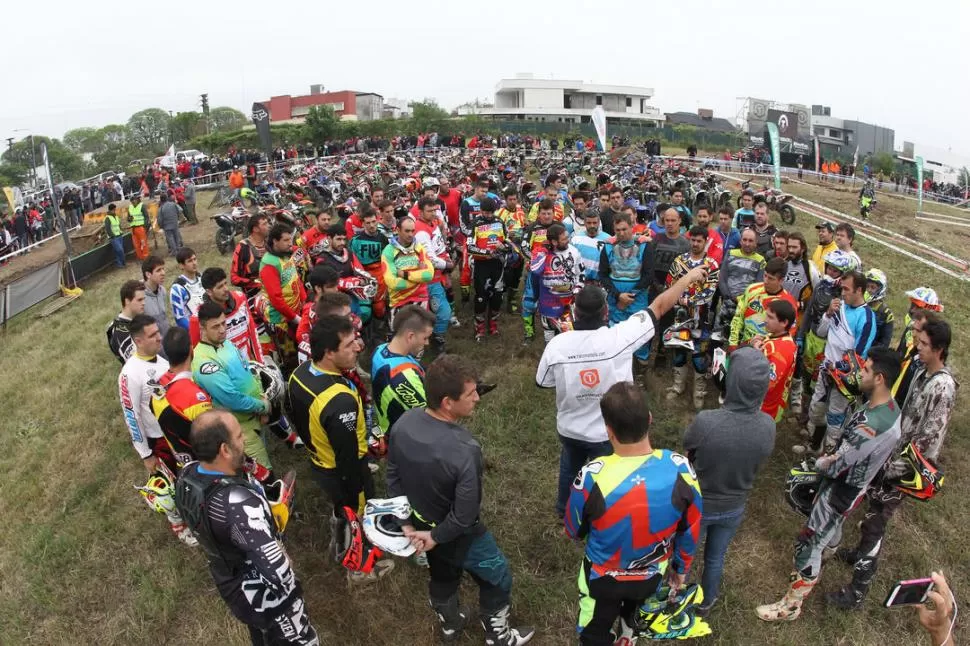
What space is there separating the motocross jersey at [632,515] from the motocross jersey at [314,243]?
4.94 metres

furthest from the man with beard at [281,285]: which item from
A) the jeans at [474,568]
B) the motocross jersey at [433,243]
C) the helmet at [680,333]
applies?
the helmet at [680,333]

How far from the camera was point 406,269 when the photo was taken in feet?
20.7

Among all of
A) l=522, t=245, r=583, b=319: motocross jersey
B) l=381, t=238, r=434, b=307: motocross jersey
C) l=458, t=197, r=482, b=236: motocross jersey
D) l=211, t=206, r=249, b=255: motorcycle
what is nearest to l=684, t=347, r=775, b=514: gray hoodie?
l=522, t=245, r=583, b=319: motocross jersey

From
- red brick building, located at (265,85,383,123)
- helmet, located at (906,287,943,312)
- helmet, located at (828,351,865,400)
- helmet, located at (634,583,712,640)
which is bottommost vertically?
helmet, located at (634,583,712,640)

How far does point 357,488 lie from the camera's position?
152 inches

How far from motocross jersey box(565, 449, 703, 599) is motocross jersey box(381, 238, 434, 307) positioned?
13.1 feet

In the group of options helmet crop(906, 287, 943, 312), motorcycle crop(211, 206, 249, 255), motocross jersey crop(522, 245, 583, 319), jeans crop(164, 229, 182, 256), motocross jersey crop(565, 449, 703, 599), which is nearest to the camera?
motocross jersey crop(565, 449, 703, 599)

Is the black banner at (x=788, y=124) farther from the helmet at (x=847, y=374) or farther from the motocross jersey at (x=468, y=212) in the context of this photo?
the helmet at (x=847, y=374)

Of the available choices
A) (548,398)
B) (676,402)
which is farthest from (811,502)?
(548,398)

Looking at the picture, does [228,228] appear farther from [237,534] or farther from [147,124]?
[147,124]

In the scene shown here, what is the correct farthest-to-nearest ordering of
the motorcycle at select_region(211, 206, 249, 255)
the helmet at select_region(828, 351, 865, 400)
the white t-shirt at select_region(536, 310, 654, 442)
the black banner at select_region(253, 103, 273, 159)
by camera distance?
the black banner at select_region(253, 103, 273, 159), the motorcycle at select_region(211, 206, 249, 255), the helmet at select_region(828, 351, 865, 400), the white t-shirt at select_region(536, 310, 654, 442)

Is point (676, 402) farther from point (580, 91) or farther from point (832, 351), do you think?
point (580, 91)

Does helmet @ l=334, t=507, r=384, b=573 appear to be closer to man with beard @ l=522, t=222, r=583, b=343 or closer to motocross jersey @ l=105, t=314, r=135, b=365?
motocross jersey @ l=105, t=314, r=135, b=365

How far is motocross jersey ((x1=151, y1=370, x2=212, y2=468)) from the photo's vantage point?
3.72 meters
